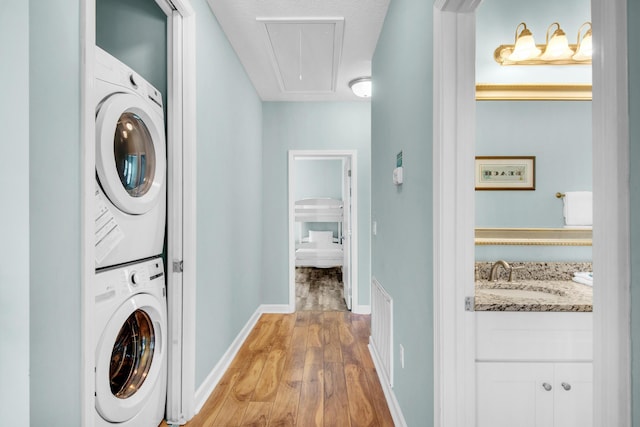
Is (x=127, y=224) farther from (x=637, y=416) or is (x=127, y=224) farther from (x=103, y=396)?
(x=637, y=416)

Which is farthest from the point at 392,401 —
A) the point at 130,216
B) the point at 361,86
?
the point at 361,86

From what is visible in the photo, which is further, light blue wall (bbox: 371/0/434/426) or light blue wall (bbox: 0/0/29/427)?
light blue wall (bbox: 371/0/434/426)

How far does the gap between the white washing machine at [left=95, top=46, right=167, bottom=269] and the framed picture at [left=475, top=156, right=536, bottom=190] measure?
172 centimetres

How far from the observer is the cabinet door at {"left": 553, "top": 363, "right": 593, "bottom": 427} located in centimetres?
134

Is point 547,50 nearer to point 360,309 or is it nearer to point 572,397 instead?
point 572,397

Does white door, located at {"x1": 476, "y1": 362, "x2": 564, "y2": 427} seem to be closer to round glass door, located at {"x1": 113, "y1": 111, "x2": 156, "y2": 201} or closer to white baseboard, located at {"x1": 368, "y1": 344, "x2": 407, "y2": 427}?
white baseboard, located at {"x1": 368, "y1": 344, "x2": 407, "y2": 427}

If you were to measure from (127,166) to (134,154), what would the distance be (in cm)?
9

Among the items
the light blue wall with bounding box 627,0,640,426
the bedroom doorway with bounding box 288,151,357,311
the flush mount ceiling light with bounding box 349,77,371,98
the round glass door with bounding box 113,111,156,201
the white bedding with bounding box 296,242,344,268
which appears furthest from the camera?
the white bedding with bounding box 296,242,344,268

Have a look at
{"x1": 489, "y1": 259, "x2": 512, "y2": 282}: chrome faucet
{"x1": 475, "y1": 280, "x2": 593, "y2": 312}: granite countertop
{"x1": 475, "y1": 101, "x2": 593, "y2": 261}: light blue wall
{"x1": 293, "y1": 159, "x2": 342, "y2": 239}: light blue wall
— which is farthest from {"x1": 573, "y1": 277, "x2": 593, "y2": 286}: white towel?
{"x1": 293, "y1": 159, "x2": 342, "y2": 239}: light blue wall

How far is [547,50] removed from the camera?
6.02ft

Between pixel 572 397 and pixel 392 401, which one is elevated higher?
pixel 572 397

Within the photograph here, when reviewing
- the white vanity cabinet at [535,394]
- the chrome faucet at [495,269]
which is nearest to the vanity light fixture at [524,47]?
the chrome faucet at [495,269]

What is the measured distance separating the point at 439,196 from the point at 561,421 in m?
1.01

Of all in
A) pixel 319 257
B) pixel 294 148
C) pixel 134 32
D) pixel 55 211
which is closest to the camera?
pixel 55 211
